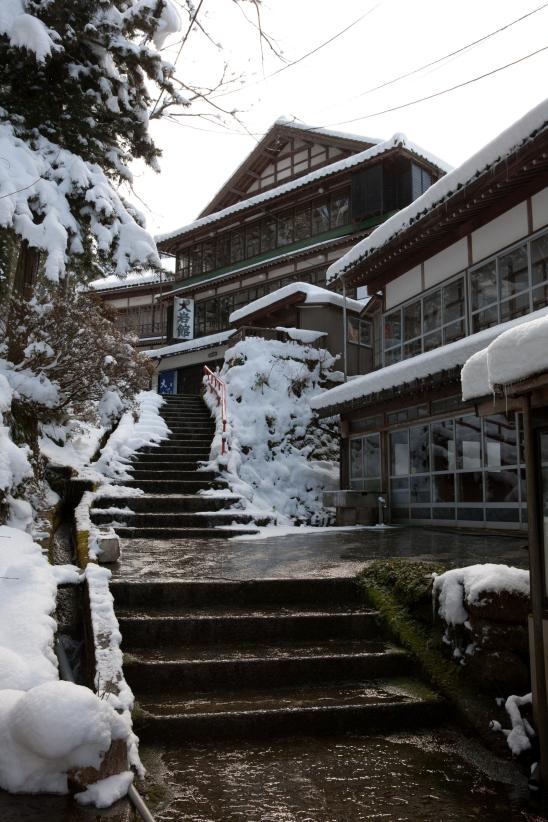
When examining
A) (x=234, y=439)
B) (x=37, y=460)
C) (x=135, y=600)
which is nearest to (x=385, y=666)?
(x=135, y=600)

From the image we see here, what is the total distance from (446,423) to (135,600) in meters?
8.45

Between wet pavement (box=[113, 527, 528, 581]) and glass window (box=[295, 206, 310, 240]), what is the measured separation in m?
19.5

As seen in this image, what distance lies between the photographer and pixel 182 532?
32.6 feet

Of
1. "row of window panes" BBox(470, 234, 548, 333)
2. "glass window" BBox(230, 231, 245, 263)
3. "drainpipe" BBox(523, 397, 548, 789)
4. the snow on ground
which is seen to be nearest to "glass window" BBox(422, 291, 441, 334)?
"row of window panes" BBox(470, 234, 548, 333)

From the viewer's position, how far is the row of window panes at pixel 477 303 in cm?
1055

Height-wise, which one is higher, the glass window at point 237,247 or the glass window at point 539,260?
the glass window at point 237,247

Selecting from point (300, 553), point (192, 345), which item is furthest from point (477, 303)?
point (192, 345)

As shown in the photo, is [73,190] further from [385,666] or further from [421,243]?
[421,243]

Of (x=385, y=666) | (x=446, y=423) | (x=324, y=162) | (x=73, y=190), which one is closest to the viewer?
(x=385, y=666)

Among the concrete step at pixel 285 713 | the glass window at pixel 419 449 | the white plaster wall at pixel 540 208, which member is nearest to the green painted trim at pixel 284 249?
the glass window at pixel 419 449

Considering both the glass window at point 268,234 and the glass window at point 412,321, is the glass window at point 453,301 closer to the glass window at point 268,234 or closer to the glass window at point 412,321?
the glass window at point 412,321

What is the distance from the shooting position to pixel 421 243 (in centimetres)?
1312

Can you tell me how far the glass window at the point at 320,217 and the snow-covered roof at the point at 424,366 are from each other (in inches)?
535

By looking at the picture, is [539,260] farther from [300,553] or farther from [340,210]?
[340,210]
